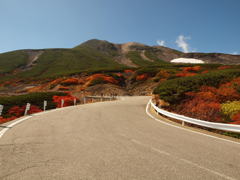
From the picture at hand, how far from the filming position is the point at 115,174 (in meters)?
3.02

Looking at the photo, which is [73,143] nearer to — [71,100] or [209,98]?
[209,98]

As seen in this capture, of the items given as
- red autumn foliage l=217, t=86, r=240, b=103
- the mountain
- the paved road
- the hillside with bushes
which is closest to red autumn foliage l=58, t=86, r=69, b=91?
the mountain

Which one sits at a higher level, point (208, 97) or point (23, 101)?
point (208, 97)

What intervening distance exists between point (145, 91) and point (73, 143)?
3596 cm

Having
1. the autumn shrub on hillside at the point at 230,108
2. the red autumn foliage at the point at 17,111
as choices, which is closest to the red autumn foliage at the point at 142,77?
the red autumn foliage at the point at 17,111

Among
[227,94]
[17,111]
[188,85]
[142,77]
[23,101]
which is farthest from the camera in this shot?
[142,77]

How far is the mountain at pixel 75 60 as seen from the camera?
2921 inches

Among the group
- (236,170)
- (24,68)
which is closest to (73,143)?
(236,170)

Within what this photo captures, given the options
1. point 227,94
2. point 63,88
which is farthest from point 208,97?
point 63,88

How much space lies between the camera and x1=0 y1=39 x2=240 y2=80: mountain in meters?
74.2

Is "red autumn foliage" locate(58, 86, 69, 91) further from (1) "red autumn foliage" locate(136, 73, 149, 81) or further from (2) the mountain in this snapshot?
(1) "red autumn foliage" locate(136, 73, 149, 81)

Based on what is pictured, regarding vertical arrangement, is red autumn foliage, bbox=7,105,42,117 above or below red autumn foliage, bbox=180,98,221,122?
below

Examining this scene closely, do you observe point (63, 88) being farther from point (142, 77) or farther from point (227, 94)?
point (227, 94)

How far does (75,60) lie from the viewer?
339 ft
